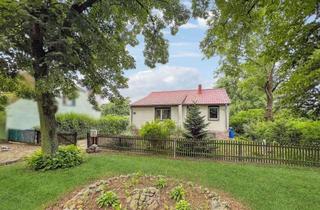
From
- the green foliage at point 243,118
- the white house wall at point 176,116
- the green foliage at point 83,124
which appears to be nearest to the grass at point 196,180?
the green foliage at point 83,124

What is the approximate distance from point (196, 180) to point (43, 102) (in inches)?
264

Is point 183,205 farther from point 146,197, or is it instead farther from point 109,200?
point 109,200

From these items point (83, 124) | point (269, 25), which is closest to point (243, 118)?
point (83, 124)

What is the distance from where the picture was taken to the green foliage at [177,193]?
6.57 m

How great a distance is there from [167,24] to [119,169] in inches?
294

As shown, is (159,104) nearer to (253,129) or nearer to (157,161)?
(253,129)

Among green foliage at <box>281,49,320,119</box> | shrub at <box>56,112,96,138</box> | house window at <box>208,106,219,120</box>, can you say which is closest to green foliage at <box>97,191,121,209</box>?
green foliage at <box>281,49,320,119</box>

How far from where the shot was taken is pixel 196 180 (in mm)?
8609

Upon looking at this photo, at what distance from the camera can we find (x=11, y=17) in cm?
809

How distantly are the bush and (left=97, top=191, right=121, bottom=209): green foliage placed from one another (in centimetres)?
430

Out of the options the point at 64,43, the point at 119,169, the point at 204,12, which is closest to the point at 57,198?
the point at 119,169

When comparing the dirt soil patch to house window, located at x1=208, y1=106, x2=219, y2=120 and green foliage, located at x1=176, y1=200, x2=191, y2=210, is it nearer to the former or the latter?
green foliage, located at x1=176, y1=200, x2=191, y2=210

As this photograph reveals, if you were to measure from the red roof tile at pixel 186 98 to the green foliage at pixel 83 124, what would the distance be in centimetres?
284

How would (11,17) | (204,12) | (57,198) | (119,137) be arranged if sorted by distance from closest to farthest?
(57,198) < (11,17) < (204,12) < (119,137)
